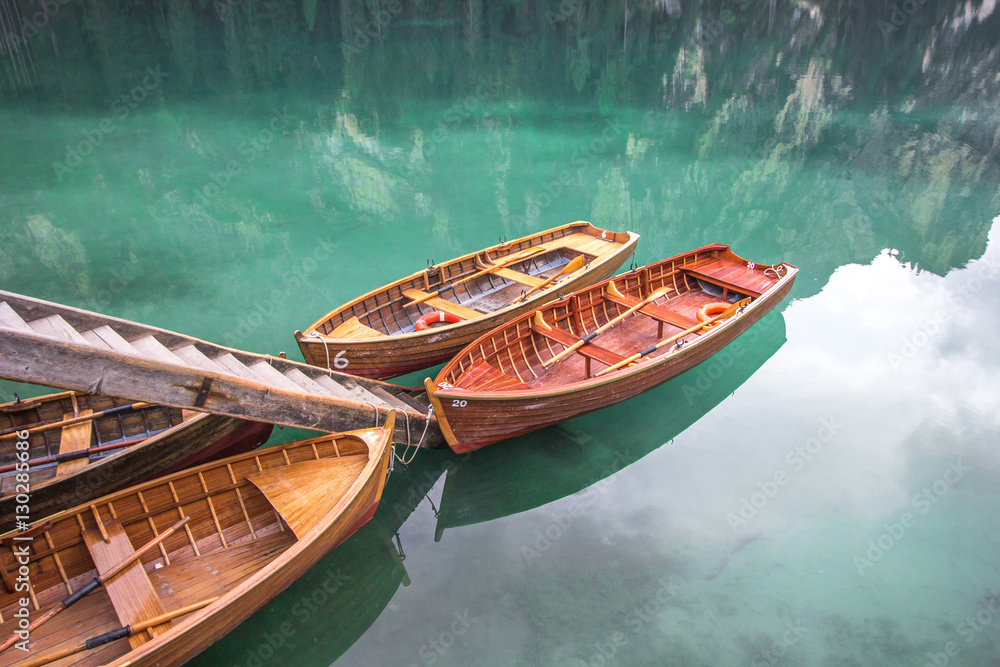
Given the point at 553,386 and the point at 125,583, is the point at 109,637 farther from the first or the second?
the point at 553,386

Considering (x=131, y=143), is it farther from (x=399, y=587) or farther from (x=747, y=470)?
(x=747, y=470)

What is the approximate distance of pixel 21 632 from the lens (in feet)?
17.9

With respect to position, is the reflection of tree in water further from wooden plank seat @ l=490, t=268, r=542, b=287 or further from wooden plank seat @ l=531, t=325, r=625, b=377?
wooden plank seat @ l=531, t=325, r=625, b=377

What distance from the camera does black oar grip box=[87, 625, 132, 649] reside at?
5285mm

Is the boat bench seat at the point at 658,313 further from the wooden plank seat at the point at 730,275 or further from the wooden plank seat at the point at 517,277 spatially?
the wooden plank seat at the point at 730,275

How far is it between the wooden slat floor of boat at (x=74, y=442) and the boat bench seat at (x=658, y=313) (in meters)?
7.96

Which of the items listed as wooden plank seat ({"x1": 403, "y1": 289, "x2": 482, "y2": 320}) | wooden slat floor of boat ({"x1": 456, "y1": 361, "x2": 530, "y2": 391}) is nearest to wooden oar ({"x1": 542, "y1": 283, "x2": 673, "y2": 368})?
wooden slat floor of boat ({"x1": 456, "y1": 361, "x2": 530, "y2": 391})

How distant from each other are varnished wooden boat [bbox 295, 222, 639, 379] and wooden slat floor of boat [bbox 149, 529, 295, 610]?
285 cm


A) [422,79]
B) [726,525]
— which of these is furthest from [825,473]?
[422,79]

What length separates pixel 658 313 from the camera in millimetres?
10375

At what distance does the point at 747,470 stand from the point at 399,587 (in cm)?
522

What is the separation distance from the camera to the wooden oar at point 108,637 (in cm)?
527

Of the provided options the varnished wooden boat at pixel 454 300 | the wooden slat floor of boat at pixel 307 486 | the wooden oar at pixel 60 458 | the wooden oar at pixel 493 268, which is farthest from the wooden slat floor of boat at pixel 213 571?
the wooden oar at pixel 493 268

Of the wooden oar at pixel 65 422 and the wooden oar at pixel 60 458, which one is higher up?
the wooden oar at pixel 65 422
